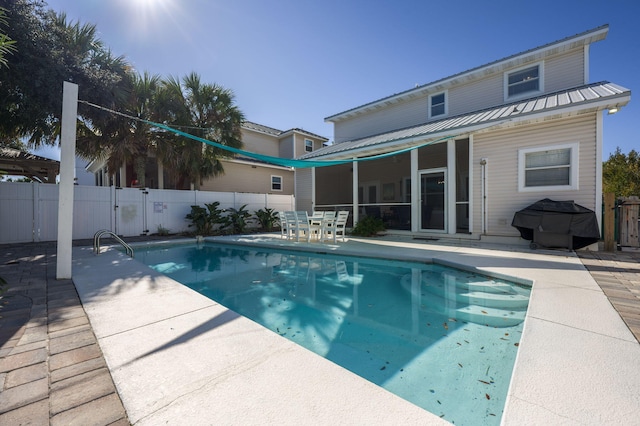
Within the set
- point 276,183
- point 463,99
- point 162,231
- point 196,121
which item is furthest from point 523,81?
point 162,231

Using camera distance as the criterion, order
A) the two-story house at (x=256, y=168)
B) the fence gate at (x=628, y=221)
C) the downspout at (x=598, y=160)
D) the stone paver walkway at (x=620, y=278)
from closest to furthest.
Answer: the stone paver walkway at (x=620, y=278) < the fence gate at (x=628, y=221) < the downspout at (x=598, y=160) < the two-story house at (x=256, y=168)

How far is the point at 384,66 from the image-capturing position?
10648 mm

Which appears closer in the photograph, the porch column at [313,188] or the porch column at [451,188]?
the porch column at [451,188]

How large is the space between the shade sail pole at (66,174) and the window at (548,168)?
9.99 metres

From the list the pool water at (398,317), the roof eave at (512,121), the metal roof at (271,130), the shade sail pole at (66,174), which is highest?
the metal roof at (271,130)

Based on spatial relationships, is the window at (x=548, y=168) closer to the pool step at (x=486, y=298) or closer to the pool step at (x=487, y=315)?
the pool step at (x=486, y=298)

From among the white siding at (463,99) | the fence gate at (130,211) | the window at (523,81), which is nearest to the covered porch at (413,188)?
the white siding at (463,99)

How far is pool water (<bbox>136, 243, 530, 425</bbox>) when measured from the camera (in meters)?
2.07

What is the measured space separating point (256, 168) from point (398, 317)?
600 inches

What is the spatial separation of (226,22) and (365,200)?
10825 millimetres

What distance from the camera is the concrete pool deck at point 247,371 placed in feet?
4.54

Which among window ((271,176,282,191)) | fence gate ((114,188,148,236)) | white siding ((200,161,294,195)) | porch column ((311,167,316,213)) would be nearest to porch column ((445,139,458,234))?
porch column ((311,167,316,213))

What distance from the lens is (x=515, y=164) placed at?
7609mm

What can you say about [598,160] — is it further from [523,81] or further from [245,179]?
[245,179]
